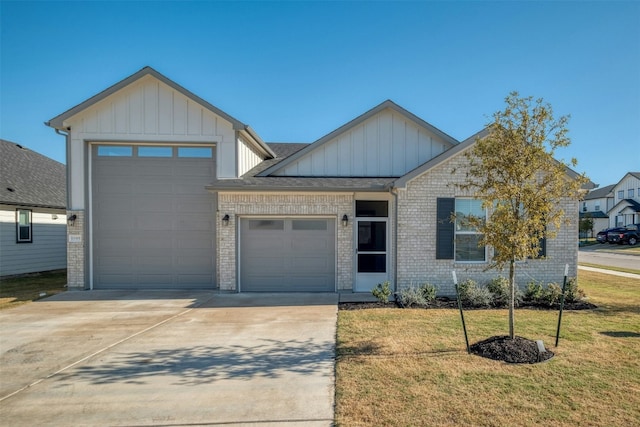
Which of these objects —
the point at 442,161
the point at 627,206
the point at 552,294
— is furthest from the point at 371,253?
the point at 627,206

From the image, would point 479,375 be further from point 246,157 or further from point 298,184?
point 246,157

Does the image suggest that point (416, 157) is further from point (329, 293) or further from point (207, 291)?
point (207, 291)

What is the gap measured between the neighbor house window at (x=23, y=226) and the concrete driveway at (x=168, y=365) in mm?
7461

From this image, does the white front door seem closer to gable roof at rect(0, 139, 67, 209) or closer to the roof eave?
the roof eave

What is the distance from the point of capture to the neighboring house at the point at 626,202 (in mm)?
39375

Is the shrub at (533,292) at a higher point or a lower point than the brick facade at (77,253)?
lower

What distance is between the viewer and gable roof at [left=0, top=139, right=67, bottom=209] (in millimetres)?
14580

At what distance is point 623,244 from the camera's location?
32344 millimetres

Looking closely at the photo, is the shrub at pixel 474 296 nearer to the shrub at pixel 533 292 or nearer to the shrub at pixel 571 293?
the shrub at pixel 533 292

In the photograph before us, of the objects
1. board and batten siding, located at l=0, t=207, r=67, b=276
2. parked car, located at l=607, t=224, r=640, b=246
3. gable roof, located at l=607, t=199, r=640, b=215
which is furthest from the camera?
gable roof, located at l=607, t=199, r=640, b=215

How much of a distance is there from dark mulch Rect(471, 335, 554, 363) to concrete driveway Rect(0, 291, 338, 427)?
247cm

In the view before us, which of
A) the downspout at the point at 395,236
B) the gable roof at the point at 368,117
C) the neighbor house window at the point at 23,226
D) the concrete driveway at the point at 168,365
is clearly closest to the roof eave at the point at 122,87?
the gable roof at the point at 368,117

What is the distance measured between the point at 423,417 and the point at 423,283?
615 centimetres

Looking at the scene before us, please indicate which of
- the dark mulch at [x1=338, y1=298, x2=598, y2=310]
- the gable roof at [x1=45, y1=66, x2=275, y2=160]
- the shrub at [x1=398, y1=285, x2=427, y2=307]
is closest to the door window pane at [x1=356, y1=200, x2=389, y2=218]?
the shrub at [x1=398, y1=285, x2=427, y2=307]
